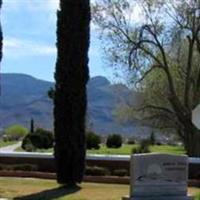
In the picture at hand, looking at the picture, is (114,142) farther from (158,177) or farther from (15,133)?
(158,177)

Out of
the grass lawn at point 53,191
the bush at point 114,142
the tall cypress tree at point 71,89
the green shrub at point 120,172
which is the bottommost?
the grass lawn at point 53,191

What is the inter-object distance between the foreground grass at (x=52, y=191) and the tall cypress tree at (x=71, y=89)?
807 mm

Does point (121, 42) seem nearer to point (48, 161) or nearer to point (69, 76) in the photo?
point (48, 161)

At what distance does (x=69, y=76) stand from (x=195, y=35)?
58.9 feet

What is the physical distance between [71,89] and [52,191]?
3683 mm

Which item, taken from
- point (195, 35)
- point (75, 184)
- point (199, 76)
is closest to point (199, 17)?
point (195, 35)

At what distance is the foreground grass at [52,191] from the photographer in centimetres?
1936

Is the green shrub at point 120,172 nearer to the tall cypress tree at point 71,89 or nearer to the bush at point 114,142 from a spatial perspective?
the tall cypress tree at point 71,89

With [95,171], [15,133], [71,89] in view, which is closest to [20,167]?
[95,171]

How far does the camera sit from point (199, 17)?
39.6 metres

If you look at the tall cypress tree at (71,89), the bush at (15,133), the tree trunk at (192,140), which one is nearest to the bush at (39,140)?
the tree trunk at (192,140)

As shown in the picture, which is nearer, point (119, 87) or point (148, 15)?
point (148, 15)

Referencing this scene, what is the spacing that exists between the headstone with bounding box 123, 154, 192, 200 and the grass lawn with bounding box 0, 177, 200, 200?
1092 mm

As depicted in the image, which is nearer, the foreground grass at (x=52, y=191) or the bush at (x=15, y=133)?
the foreground grass at (x=52, y=191)
